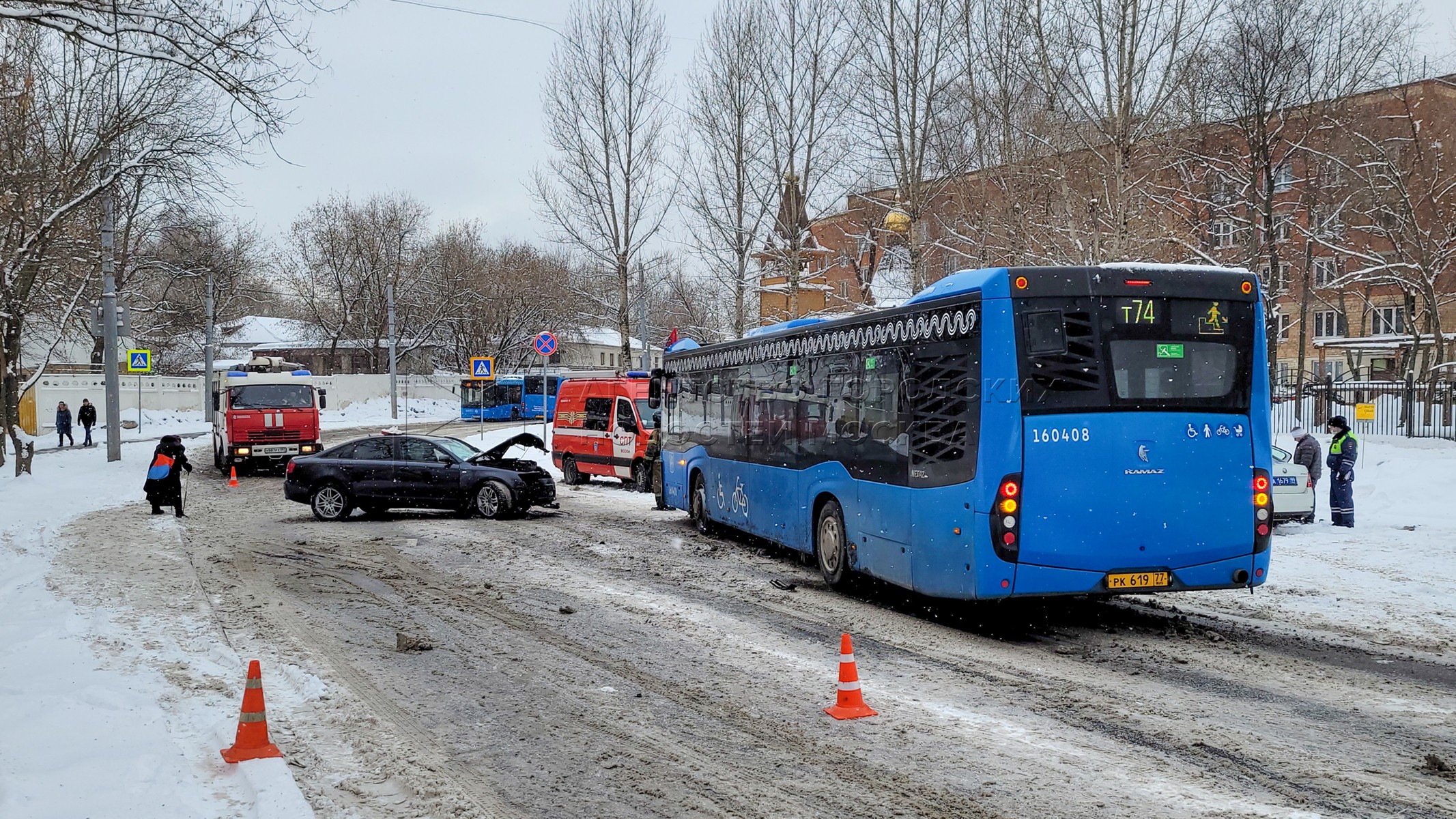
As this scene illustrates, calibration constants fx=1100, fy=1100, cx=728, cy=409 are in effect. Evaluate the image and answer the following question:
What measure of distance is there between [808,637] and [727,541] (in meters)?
7.01

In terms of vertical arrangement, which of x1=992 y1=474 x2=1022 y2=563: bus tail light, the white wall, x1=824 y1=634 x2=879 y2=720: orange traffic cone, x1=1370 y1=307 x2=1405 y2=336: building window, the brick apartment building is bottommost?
x1=824 y1=634 x2=879 y2=720: orange traffic cone

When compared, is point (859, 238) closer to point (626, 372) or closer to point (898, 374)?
point (626, 372)

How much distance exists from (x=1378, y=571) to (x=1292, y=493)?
3966 millimetres

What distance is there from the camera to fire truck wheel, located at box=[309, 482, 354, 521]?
18984mm

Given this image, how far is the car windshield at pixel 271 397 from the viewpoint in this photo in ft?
93.4

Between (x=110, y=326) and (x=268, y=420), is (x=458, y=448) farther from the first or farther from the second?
(x=110, y=326)

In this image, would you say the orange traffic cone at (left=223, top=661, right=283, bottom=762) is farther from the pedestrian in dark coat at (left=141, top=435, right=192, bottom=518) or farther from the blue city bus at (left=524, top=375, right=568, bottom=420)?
the blue city bus at (left=524, top=375, right=568, bottom=420)

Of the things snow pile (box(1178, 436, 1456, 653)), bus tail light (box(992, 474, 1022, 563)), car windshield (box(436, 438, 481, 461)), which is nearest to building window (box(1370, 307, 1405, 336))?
snow pile (box(1178, 436, 1456, 653))

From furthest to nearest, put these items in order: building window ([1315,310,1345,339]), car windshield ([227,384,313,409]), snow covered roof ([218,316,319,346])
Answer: snow covered roof ([218,316,319,346]) → building window ([1315,310,1345,339]) → car windshield ([227,384,313,409])

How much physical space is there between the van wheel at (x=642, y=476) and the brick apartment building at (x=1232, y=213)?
7284 millimetres

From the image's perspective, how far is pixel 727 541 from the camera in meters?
16.4

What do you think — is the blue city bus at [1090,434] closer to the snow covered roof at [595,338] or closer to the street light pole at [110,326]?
the street light pole at [110,326]

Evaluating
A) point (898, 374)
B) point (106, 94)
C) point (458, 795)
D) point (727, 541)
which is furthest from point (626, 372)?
point (458, 795)

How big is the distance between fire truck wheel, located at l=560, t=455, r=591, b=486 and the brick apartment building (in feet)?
28.6
